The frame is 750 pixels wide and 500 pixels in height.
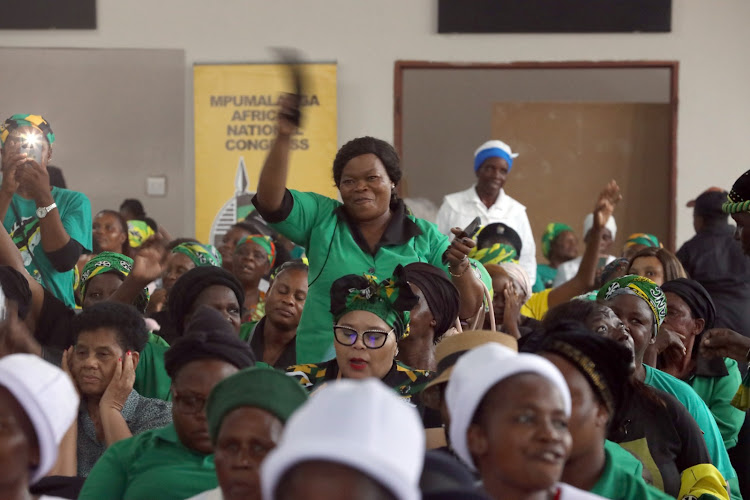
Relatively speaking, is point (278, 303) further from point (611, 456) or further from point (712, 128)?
point (712, 128)

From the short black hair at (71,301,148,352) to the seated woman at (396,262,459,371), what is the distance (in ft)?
3.01

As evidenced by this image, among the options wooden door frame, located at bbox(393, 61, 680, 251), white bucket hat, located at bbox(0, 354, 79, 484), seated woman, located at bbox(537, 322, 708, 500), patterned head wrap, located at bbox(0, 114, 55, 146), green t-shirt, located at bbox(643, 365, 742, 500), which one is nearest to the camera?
white bucket hat, located at bbox(0, 354, 79, 484)

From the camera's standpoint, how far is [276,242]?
6.87 meters

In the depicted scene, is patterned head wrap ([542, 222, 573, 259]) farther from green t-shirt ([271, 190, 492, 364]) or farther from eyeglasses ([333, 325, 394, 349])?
eyeglasses ([333, 325, 394, 349])

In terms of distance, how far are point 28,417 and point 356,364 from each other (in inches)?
56.0

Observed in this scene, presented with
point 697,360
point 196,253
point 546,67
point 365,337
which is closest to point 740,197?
point 697,360

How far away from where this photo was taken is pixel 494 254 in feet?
18.4

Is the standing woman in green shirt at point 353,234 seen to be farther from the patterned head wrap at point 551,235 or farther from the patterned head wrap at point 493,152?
the patterned head wrap at point 551,235

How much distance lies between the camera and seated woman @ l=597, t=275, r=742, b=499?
3.26 meters

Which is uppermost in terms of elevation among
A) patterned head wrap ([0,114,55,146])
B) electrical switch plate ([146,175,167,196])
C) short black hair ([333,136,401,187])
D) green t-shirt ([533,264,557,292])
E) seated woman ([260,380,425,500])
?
patterned head wrap ([0,114,55,146])

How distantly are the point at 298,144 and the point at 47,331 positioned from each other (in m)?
5.43

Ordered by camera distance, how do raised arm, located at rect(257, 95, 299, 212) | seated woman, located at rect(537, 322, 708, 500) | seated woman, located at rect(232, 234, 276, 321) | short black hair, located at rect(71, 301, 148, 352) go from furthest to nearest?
seated woman, located at rect(232, 234, 276, 321) < raised arm, located at rect(257, 95, 299, 212) < short black hair, located at rect(71, 301, 148, 352) < seated woman, located at rect(537, 322, 708, 500)

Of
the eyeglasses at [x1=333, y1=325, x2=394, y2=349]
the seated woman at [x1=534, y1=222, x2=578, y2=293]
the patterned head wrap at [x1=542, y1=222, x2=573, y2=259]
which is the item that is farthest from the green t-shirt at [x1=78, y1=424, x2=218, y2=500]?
the patterned head wrap at [x1=542, y1=222, x2=573, y2=259]

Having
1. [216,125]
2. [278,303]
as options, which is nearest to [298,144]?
[216,125]
